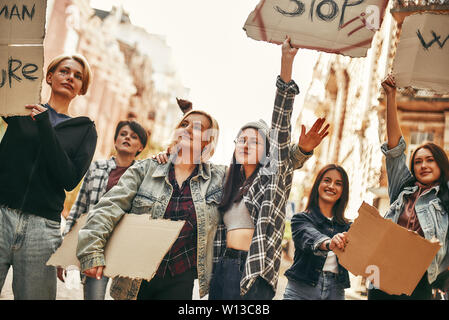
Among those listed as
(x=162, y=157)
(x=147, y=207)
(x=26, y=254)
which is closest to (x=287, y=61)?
(x=162, y=157)

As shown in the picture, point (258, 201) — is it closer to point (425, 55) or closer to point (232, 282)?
point (232, 282)

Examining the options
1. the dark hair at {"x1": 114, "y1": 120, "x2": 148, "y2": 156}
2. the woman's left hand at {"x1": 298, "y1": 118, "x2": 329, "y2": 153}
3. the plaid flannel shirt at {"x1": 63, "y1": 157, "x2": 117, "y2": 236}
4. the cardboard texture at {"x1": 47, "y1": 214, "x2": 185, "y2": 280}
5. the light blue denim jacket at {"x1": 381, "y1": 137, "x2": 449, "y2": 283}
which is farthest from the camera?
the dark hair at {"x1": 114, "y1": 120, "x2": 148, "y2": 156}

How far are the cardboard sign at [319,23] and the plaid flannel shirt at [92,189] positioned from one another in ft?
4.83

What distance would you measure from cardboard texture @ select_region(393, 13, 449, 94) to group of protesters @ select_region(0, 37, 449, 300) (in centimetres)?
14

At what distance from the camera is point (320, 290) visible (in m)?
2.69

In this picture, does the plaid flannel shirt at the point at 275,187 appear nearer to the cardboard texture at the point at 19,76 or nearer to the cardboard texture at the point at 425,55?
the cardboard texture at the point at 425,55

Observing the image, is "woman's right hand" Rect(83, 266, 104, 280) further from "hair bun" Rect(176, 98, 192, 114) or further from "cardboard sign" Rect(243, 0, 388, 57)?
"cardboard sign" Rect(243, 0, 388, 57)

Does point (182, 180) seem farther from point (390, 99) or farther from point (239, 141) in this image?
point (390, 99)

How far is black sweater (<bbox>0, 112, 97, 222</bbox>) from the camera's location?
94.4 inches

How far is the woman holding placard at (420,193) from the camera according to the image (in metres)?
2.38

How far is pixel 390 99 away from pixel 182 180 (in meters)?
1.31

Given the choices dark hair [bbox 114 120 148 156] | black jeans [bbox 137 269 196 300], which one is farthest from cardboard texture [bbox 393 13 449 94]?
dark hair [bbox 114 120 148 156]
